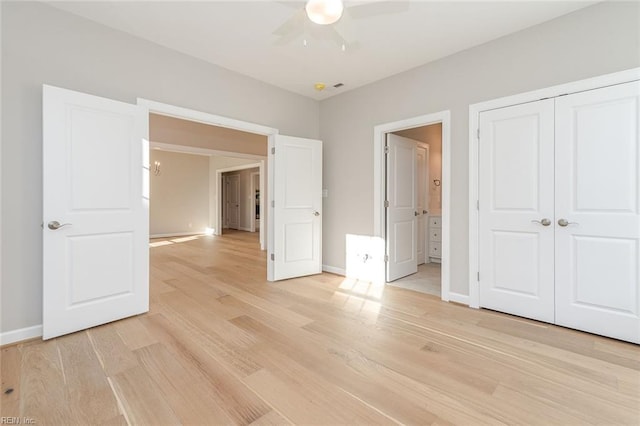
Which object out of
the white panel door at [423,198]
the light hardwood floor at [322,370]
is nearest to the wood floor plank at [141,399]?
the light hardwood floor at [322,370]

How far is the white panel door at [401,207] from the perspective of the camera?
12.9 ft

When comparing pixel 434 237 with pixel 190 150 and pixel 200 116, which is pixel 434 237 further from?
pixel 190 150

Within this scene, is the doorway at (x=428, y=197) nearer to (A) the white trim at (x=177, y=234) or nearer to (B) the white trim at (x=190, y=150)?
(B) the white trim at (x=190, y=150)

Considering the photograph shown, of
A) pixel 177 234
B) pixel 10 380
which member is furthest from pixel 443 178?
pixel 177 234

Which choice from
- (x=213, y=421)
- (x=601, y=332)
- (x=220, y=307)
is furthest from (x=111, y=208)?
(x=601, y=332)

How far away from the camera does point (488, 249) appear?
2.94 m

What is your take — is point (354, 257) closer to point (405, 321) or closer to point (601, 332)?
point (405, 321)

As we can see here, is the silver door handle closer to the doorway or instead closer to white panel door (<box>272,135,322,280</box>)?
white panel door (<box>272,135,322,280</box>)

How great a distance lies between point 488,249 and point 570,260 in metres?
0.64

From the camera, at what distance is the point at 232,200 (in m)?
12.1

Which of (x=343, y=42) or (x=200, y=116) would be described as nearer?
(x=343, y=42)

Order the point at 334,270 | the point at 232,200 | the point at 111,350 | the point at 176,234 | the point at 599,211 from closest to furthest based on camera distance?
the point at 111,350 → the point at 599,211 → the point at 334,270 → the point at 176,234 → the point at 232,200

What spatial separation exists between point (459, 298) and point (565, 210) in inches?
51.0
